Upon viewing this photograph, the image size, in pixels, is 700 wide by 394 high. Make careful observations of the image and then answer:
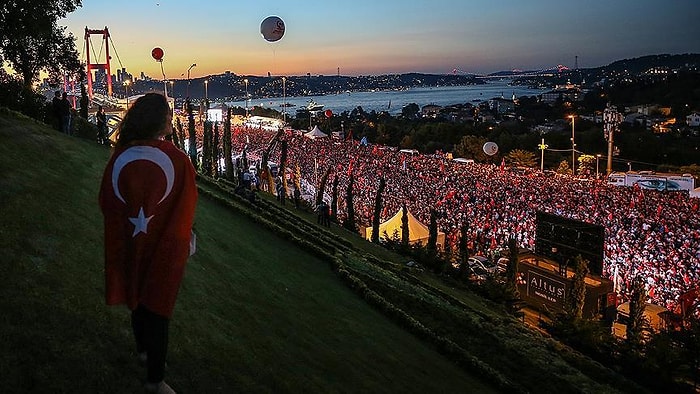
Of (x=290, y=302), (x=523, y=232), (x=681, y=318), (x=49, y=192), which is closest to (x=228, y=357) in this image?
(x=290, y=302)

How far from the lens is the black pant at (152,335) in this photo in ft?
11.3

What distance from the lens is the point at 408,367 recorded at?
848 cm

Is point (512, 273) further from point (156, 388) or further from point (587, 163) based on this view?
point (587, 163)

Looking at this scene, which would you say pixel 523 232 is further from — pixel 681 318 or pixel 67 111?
pixel 67 111

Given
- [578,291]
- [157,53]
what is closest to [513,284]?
[578,291]

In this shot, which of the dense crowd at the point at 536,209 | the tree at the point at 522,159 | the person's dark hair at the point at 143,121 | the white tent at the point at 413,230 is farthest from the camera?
the tree at the point at 522,159

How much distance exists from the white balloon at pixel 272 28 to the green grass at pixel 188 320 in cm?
1411

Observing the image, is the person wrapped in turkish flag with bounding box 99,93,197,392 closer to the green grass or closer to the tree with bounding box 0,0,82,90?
the green grass

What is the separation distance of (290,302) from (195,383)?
14.0 feet

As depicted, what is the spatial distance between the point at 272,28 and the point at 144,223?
74.9ft

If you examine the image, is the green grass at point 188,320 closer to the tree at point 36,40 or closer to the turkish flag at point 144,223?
the turkish flag at point 144,223

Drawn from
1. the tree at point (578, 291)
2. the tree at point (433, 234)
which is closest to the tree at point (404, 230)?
the tree at point (433, 234)

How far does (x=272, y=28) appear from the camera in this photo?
80.9ft

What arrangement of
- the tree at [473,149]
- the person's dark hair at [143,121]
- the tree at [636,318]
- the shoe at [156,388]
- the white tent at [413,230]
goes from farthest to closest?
the tree at [473,149]
the white tent at [413,230]
the tree at [636,318]
the shoe at [156,388]
the person's dark hair at [143,121]
